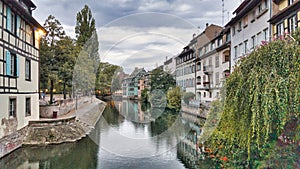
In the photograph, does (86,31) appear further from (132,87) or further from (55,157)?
(55,157)

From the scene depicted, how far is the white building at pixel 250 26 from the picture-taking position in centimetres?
1378

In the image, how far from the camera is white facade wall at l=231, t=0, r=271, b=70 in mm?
13734

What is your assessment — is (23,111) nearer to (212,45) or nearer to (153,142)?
(153,142)

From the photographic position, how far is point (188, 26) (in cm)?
1077

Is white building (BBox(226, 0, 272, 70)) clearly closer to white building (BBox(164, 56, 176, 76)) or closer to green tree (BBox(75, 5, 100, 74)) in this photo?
white building (BBox(164, 56, 176, 76))

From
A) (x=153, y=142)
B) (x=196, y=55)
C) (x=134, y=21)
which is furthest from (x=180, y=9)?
(x=196, y=55)

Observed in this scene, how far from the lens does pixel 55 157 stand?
1036cm

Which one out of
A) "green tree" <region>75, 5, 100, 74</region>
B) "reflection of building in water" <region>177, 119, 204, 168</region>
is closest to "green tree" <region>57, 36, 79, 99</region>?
"green tree" <region>75, 5, 100, 74</region>

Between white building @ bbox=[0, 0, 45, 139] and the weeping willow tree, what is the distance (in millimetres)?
8600

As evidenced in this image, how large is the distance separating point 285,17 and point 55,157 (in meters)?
11.5

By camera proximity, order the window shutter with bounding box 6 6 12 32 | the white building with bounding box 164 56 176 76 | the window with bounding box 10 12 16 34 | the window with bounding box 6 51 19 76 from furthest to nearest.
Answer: the white building with bounding box 164 56 176 76 → the window with bounding box 10 12 16 34 → the window with bounding box 6 51 19 76 → the window shutter with bounding box 6 6 12 32

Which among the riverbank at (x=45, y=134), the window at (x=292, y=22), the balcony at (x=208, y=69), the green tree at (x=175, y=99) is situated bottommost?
the riverbank at (x=45, y=134)

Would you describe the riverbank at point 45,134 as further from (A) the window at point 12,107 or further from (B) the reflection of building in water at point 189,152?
(B) the reflection of building in water at point 189,152

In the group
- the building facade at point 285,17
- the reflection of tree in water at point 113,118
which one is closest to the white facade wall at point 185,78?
the reflection of tree in water at point 113,118
